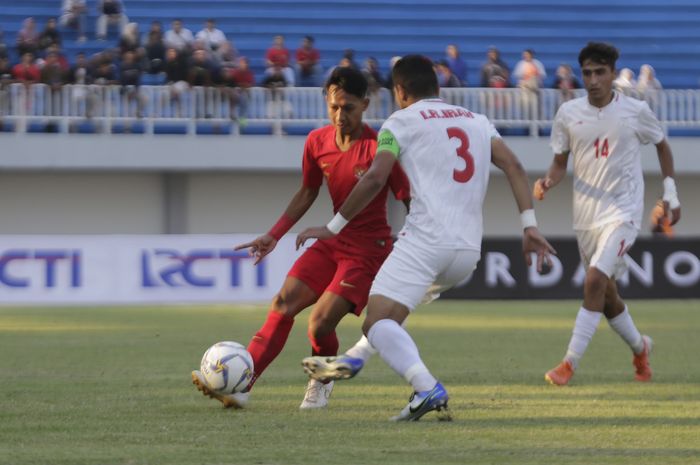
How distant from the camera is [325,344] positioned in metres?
8.55

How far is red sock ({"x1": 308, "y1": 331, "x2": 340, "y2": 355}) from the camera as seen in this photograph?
8.48m

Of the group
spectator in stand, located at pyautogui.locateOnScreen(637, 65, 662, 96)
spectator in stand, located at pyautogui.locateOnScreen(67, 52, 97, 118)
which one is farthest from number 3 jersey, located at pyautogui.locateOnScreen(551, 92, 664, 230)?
spectator in stand, located at pyautogui.locateOnScreen(637, 65, 662, 96)

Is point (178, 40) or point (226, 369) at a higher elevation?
point (178, 40)

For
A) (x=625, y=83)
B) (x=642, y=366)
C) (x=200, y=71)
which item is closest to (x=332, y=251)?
(x=642, y=366)

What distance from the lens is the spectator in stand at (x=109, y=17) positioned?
90.5 feet

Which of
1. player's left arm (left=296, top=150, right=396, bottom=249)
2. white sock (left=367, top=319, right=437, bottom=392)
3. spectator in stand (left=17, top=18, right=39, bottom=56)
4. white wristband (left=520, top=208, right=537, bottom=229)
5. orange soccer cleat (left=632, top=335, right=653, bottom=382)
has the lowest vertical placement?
orange soccer cleat (left=632, top=335, right=653, bottom=382)

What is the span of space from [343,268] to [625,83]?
19150mm

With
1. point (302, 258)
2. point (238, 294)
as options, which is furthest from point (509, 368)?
point (238, 294)

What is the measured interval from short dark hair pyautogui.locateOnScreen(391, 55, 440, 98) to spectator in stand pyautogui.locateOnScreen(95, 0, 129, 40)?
2052cm

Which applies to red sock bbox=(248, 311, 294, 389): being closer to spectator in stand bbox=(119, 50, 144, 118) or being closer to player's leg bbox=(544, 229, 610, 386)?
player's leg bbox=(544, 229, 610, 386)

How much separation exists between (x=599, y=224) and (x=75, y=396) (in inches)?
146

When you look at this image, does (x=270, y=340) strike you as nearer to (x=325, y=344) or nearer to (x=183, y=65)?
(x=325, y=344)

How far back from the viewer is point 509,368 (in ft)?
37.6

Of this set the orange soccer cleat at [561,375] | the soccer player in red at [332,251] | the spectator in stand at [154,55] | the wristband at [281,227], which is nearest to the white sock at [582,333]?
the orange soccer cleat at [561,375]
